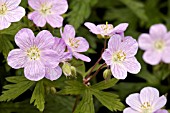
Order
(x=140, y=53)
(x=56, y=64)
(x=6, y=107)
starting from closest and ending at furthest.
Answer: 1. (x=56, y=64)
2. (x=6, y=107)
3. (x=140, y=53)

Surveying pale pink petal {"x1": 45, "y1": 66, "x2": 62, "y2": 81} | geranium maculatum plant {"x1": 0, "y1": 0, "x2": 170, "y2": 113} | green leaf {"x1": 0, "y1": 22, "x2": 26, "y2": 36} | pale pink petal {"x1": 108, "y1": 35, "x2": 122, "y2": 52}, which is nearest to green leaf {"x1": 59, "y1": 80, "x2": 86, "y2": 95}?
geranium maculatum plant {"x1": 0, "y1": 0, "x2": 170, "y2": 113}

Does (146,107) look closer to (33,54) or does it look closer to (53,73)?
(53,73)

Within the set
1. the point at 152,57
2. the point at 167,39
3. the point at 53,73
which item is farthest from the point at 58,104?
the point at 167,39

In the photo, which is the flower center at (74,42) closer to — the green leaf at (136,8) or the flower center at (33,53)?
the flower center at (33,53)

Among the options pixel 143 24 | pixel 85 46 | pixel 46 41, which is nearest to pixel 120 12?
pixel 143 24

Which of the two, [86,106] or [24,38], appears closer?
[24,38]

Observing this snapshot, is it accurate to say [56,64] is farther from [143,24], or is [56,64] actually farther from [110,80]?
[143,24]
